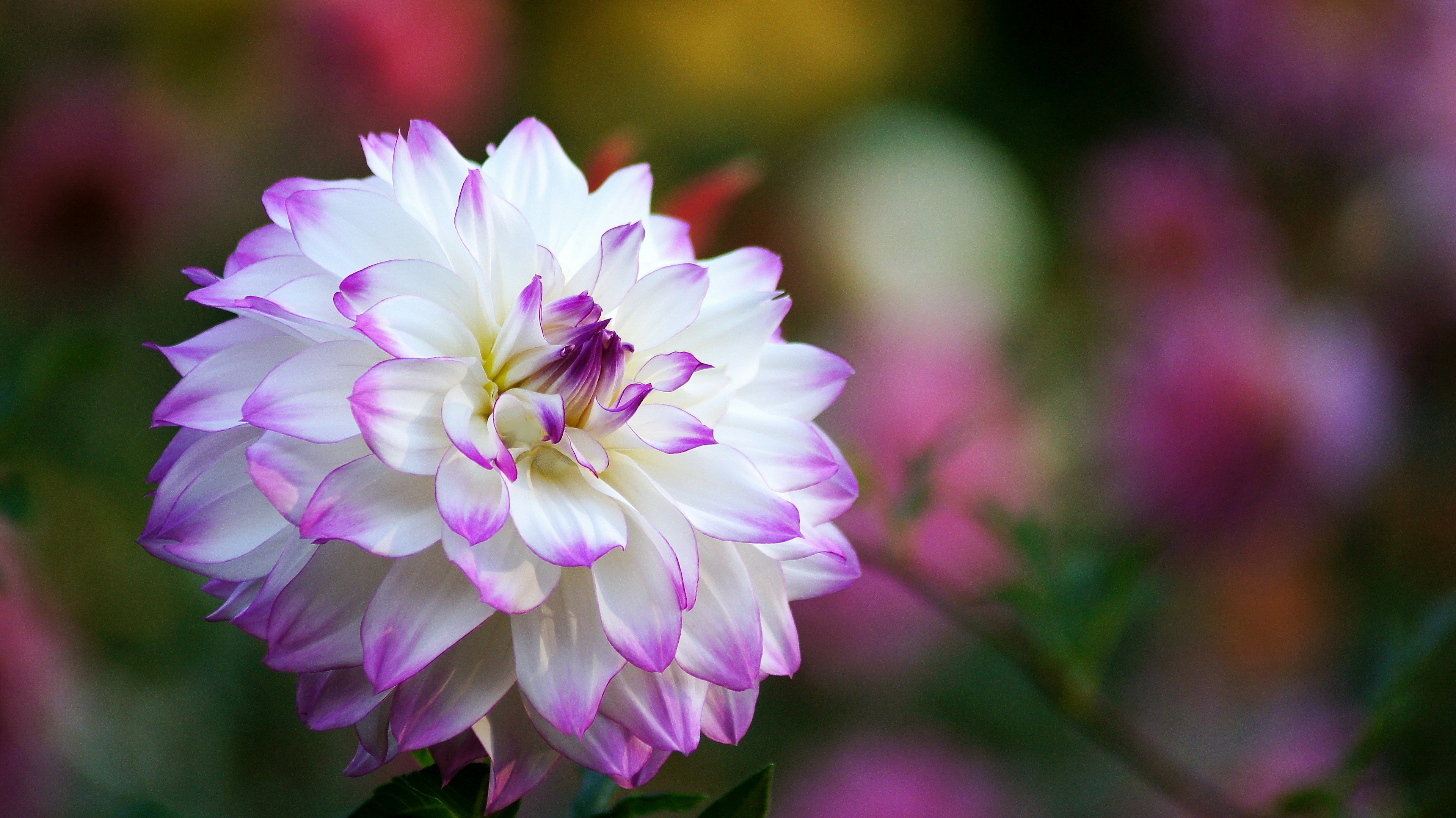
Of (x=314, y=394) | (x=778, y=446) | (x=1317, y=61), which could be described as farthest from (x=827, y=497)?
(x=1317, y=61)

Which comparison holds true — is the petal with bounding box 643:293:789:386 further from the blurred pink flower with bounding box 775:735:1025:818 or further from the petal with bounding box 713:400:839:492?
the blurred pink flower with bounding box 775:735:1025:818

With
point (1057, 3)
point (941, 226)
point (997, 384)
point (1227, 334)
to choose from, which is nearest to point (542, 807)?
point (997, 384)

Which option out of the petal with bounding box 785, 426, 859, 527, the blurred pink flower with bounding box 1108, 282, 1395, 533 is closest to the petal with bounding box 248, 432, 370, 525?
the petal with bounding box 785, 426, 859, 527

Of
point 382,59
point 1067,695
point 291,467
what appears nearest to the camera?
point 291,467

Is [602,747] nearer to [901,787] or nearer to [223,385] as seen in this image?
[223,385]

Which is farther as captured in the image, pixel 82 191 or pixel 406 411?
pixel 82 191

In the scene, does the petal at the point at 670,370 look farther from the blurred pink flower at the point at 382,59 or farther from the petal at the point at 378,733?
the blurred pink flower at the point at 382,59

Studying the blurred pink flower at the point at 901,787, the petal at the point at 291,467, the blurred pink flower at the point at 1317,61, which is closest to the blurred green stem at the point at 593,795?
the petal at the point at 291,467
